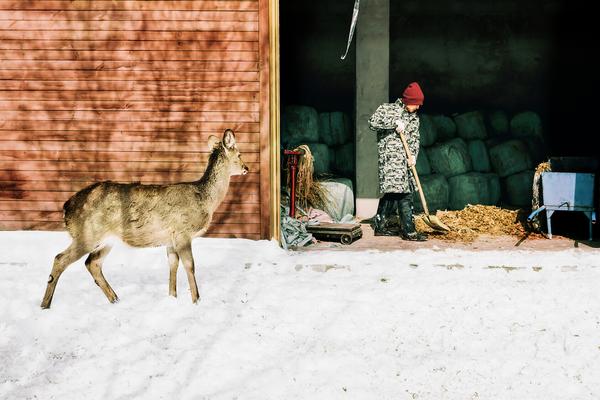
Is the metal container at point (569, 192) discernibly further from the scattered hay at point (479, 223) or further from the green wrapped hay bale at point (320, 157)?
the green wrapped hay bale at point (320, 157)

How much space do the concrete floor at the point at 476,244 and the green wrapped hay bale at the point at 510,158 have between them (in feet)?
9.88

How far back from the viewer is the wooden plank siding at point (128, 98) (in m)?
9.30

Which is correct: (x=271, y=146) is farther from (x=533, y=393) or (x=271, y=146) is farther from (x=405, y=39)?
(x=405, y=39)

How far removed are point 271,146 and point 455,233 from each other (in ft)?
10.2

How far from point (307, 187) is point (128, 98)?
3218 millimetres

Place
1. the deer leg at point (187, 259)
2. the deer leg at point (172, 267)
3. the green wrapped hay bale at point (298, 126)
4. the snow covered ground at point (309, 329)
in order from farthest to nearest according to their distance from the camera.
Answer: the green wrapped hay bale at point (298, 126) < the deer leg at point (172, 267) < the deer leg at point (187, 259) < the snow covered ground at point (309, 329)

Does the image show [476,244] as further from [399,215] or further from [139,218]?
[139,218]

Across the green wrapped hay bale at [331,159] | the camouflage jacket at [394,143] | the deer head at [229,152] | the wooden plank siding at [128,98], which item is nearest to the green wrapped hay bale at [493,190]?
the green wrapped hay bale at [331,159]

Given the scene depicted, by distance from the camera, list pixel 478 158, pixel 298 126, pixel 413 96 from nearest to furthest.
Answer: pixel 413 96, pixel 298 126, pixel 478 158

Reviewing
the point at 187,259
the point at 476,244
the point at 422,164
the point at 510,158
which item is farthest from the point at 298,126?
the point at 187,259

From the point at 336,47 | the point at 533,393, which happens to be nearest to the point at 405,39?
the point at 336,47

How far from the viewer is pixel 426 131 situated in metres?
13.3

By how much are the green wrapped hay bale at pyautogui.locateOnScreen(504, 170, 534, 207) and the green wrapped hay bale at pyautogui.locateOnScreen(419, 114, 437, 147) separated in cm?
151

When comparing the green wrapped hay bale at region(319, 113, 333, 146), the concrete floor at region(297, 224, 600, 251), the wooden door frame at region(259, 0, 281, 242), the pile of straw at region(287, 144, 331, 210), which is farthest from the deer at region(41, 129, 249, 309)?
the green wrapped hay bale at region(319, 113, 333, 146)
